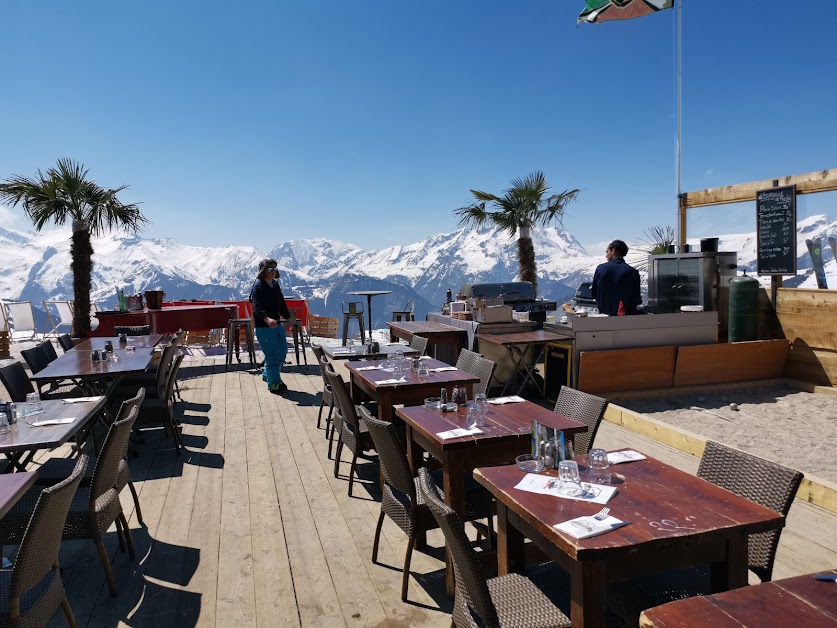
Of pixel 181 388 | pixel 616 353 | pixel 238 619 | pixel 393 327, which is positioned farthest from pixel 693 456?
pixel 181 388

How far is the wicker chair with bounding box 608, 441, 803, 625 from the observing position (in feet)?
6.38

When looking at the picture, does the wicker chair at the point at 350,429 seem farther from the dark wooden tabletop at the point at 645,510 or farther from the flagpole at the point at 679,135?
the flagpole at the point at 679,135

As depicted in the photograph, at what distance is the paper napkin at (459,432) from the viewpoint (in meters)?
2.82

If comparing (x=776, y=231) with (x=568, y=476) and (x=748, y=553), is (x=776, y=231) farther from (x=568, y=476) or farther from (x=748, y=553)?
(x=568, y=476)

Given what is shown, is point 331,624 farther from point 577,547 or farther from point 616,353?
point 616,353

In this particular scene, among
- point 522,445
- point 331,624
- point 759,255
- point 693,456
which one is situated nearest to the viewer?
point 331,624

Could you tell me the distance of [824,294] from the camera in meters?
6.64

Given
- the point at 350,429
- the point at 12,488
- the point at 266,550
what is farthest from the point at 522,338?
the point at 12,488

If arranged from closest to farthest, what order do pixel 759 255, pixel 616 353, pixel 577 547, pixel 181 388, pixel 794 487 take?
pixel 577 547
pixel 794 487
pixel 616 353
pixel 759 255
pixel 181 388

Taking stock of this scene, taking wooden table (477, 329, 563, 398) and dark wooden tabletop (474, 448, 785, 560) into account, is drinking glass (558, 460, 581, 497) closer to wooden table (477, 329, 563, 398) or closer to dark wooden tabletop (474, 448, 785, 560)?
dark wooden tabletop (474, 448, 785, 560)

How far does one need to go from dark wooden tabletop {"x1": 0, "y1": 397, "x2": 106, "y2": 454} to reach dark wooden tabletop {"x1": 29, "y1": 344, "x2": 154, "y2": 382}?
0.97 m

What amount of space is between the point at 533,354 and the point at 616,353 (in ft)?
3.09

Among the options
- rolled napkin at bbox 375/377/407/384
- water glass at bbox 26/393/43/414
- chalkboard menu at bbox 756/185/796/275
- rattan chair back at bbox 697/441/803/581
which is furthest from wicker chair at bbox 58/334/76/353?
chalkboard menu at bbox 756/185/796/275

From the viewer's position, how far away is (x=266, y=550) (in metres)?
3.16
